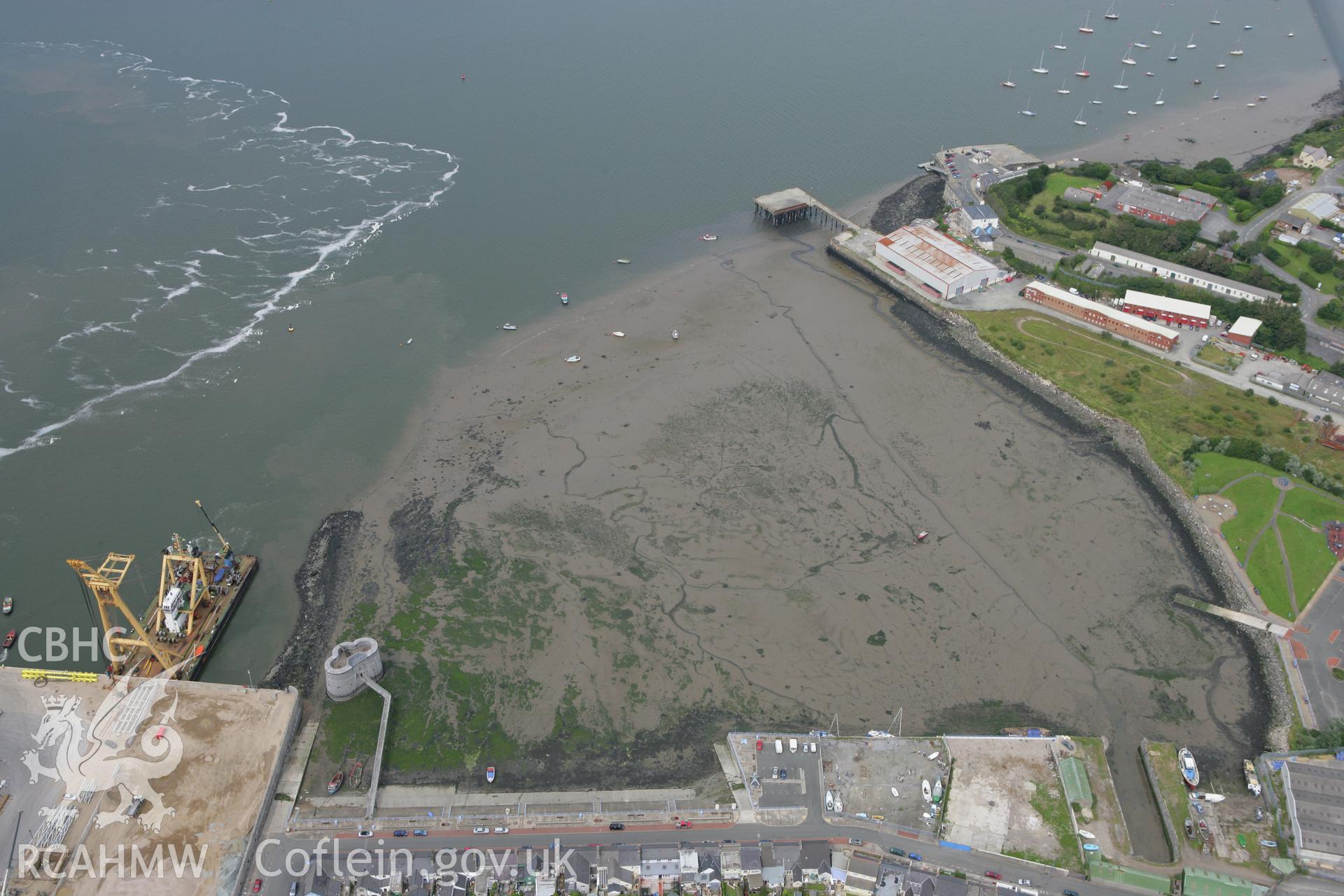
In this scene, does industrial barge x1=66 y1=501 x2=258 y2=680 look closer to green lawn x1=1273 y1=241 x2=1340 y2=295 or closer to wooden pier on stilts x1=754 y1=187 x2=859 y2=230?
wooden pier on stilts x1=754 y1=187 x2=859 y2=230

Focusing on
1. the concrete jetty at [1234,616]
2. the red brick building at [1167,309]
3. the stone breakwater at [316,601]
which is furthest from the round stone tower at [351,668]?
the red brick building at [1167,309]

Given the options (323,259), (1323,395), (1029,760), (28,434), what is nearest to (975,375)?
(1323,395)

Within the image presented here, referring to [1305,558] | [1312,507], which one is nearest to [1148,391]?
[1312,507]

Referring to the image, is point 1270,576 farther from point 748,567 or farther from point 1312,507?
point 748,567

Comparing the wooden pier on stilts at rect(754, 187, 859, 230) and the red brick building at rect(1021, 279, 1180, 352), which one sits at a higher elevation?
the wooden pier on stilts at rect(754, 187, 859, 230)

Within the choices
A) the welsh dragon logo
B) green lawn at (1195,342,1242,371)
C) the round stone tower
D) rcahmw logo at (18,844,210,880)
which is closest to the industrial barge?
the welsh dragon logo

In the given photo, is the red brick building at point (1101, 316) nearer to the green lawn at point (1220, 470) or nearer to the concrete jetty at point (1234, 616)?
the green lawn at point (1220, 470)
